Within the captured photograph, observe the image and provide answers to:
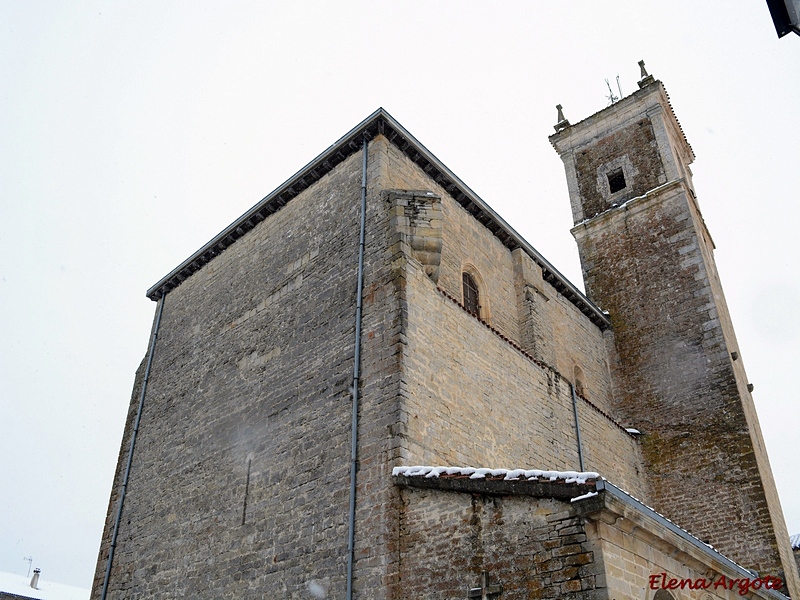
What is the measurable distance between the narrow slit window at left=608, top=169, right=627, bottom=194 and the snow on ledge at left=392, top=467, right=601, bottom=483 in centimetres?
1424

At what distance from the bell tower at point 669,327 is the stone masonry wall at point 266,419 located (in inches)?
335

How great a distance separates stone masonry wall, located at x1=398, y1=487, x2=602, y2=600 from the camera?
6.31 meters

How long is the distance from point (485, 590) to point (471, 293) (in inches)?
263

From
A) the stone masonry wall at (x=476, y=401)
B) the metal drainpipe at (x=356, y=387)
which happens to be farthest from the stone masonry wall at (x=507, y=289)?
the stone masonry wall at (x=476, y=401)

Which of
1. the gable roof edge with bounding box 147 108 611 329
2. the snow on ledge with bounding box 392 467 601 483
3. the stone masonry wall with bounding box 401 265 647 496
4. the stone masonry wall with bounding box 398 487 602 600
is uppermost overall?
the gable roof edge with bounding box 147 108 611 329

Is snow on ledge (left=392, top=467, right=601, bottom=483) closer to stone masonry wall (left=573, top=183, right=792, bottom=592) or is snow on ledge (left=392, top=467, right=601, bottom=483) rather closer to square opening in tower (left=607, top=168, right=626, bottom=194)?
stone masonry wall (left=573, top=183, right=792, bottom=592)

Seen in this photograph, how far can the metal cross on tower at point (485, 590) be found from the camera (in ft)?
21.8

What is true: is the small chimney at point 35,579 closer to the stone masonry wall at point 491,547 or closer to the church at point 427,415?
the church at point 427,415

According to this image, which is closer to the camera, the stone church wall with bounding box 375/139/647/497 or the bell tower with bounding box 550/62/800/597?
the stone church wall with bounding box 375/139/647/497

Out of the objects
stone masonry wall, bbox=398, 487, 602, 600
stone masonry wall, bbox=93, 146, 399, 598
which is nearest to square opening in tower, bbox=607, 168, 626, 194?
stone masonry wall, bbox=93, 146, 399, 598

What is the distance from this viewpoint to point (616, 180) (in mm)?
20109

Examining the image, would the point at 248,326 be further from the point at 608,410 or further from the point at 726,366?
the point at 726,366

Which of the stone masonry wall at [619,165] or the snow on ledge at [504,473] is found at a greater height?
the stone masonry wall at [619,165]

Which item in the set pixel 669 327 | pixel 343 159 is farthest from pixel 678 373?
pixel 343 159
